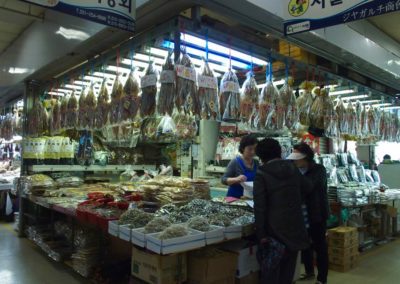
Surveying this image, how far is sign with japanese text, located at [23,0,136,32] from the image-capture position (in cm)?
295

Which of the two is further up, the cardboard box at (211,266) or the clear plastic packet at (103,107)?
the clear plastic packet at (103,107)

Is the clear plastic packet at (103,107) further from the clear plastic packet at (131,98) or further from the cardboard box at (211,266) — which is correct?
the cardboard box at (211,266)

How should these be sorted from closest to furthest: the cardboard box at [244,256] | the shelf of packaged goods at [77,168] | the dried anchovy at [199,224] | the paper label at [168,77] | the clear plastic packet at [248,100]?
the dried anchovy at [199,224] < the cardboard box at [244,256] < the paper label at [168,77] < the clear plastic packet at [248,100] < the shelf of packaged goods at [77,168]

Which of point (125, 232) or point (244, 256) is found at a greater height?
point (125, 232)

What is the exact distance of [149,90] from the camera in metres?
3.32

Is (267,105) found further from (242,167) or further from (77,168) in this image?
(77,168)

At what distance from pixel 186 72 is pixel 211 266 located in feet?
5.50

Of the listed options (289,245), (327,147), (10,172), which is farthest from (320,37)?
(10,172)

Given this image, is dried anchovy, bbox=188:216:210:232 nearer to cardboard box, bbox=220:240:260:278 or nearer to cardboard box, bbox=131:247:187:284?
cardboard box, bbox=131:247:187:284

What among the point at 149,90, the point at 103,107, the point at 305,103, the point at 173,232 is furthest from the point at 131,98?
the point at 305,103

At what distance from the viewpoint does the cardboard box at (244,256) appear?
9.86 ft

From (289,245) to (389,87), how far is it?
528 cm

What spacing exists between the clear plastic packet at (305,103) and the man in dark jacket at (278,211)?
175 cm

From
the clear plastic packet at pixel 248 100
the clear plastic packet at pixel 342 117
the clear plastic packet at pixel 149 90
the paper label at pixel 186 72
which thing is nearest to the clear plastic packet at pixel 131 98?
the clear plastic packet at pixel 149 90
